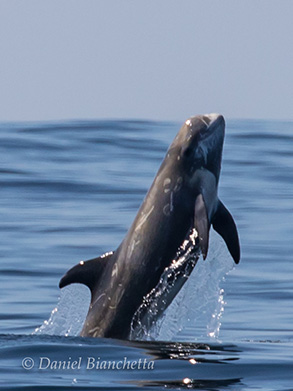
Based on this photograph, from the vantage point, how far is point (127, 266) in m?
9.98

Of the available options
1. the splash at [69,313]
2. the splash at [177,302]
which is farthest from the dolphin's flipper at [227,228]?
the splash at [69,313]

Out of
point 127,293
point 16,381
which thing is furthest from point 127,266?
point 16,381

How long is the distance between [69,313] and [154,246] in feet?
4.39

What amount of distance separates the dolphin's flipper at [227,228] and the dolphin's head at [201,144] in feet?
1.10

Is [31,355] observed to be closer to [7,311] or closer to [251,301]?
[7,311]

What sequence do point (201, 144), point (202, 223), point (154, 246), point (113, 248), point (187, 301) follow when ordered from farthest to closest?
point (113, 248), point (201, 144), point (187, 301), point (154, 246), point (202, 223)

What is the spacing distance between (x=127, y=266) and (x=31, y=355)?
114 cm

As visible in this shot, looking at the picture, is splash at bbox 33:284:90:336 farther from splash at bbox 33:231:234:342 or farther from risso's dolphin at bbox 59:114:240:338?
risso's dolphin at bbox 59:114:240:338

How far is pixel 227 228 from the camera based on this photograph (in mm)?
10406

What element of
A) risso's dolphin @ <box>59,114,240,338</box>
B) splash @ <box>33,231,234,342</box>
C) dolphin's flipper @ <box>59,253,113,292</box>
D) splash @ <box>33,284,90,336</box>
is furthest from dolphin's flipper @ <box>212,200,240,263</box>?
splash @ <box>33,284,90,336</box>

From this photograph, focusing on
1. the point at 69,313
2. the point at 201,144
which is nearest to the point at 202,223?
the point at 201,144

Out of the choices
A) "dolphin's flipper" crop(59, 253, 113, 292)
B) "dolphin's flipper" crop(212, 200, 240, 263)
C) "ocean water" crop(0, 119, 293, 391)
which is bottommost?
"ocean water" crop(0, 119, 293, 391)

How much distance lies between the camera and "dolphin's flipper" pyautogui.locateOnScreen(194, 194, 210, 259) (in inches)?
379

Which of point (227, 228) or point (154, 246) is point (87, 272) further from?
point (227, 228)
